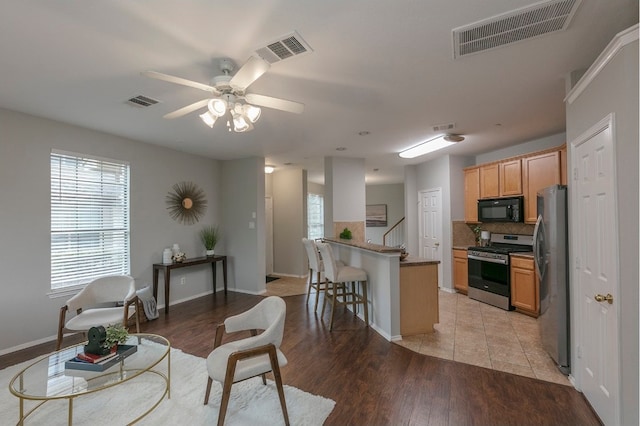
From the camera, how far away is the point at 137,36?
1.94 meters

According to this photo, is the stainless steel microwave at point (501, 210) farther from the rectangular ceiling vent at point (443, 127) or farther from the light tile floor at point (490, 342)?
the rectangular ceiling vent at point (443, 127)

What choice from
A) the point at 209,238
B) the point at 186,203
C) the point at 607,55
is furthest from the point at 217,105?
the point at 209,238

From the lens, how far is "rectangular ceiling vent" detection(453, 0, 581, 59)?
173cm

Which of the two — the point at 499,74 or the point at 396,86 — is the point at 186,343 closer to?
the point at 396,86

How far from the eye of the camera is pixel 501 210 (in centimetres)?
482

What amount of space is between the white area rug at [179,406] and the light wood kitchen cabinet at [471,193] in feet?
14.4

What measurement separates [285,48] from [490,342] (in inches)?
143

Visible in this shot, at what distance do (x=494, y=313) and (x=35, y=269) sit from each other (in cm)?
598

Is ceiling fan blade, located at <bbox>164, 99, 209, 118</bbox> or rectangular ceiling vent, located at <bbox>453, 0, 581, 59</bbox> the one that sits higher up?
rectangular ceiling vent, located at <bbox>453, 0, 581, 59</bbox>

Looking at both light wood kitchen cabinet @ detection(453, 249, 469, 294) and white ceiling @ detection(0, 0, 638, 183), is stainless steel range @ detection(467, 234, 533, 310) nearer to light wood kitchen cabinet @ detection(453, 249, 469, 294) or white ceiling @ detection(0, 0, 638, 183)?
light wood kitchen cabinet @ detection(453, 249, 469, 294)

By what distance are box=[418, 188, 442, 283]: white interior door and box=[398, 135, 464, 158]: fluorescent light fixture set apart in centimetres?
120

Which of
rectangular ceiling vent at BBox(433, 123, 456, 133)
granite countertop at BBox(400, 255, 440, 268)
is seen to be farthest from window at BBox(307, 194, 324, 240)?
granite countertop at BBox(400, 255, 440, 268)

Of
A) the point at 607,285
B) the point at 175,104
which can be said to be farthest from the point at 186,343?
the point at 607,285

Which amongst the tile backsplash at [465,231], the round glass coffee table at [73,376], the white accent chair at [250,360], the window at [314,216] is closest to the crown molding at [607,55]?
the white accent chair at [250,360]
